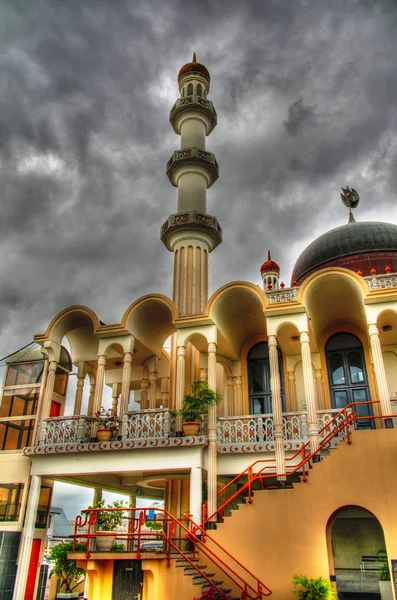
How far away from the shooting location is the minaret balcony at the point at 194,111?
24781 millimetres

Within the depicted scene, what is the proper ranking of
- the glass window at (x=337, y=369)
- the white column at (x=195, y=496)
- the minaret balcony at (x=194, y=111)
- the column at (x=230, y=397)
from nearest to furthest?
the white column at (x=195, y=496), the glass window at (x=337, y=369), the column at (x=230, y=397), the minaret balcony at (x=194, y=111)

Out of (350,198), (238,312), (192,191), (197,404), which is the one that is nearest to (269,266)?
(350,198)

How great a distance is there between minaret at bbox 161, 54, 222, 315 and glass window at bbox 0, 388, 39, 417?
21.5 ft

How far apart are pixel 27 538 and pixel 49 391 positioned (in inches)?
190

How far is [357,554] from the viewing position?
14.7 metres

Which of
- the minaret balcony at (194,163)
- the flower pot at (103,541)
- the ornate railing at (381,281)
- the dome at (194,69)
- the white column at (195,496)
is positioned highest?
the dome at (194,69)

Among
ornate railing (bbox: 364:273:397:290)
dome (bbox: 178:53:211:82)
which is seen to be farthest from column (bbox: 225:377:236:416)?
dome (bbox: 178:53:211:82)

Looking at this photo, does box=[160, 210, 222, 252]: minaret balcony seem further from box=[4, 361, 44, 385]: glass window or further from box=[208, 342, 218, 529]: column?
box=[4, 361, 44, 385]: glass window

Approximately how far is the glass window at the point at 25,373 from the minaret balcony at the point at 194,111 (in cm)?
1438

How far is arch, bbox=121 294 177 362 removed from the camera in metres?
17.8

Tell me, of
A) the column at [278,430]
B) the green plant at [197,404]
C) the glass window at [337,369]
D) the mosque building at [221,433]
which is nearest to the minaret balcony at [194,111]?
the mosque building at [221,433]

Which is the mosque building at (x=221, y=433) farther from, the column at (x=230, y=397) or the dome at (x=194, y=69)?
the dome at (x=194, y=69)

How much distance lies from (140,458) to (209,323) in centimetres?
498

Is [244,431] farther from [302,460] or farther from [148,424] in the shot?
[148,424]
